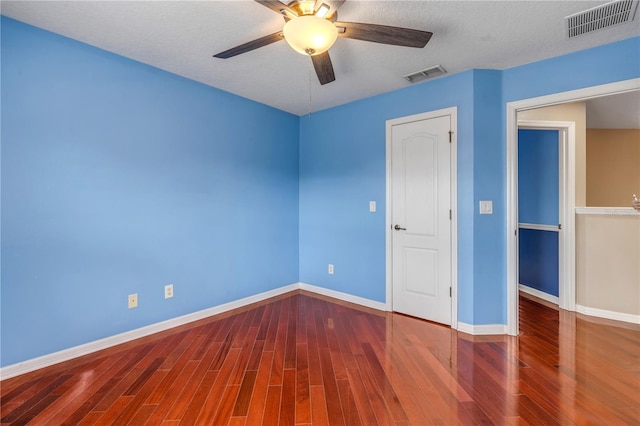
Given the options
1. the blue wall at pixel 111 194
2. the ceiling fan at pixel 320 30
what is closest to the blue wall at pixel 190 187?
the blue wall at pixel 111 194

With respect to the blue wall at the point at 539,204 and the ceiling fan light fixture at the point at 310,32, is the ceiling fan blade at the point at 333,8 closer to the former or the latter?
the ceiling fan light fixture at the point at 310,32

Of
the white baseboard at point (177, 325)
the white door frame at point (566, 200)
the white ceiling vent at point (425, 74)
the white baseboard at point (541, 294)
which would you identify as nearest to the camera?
the white baseboard at point (177, 325)

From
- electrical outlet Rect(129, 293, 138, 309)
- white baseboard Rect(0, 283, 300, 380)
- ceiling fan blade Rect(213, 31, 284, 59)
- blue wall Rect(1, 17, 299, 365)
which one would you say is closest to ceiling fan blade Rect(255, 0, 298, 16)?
ceiling fan blade Rect(213, 31, 284, 59)

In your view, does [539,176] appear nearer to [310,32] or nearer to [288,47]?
[288,47]

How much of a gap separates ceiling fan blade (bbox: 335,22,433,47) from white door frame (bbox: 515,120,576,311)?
94.4 inches

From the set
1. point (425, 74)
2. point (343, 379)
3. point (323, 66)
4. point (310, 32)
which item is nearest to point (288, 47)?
point (323, 66)

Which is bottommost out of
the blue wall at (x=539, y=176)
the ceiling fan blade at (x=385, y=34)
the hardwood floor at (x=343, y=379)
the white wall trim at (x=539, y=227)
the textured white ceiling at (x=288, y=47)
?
the hardwood floor at (x=343, y=379)

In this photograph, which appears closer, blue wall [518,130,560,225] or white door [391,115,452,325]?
white door [391,115,452,325]

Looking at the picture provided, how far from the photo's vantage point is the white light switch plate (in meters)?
A: 2.74

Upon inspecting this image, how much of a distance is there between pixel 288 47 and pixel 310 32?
35.4 inches

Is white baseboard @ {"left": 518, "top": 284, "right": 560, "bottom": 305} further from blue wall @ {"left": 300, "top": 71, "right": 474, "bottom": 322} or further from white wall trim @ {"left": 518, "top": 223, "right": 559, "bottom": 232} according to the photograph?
blue wall @ {"left": 300, "top": 71, "right": 474, "bottom": 322}

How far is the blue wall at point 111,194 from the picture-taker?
6.72 ft

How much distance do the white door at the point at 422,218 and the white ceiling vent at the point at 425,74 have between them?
1.33 ft

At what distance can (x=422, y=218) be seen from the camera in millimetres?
3088
